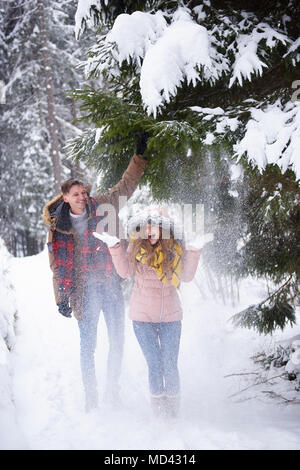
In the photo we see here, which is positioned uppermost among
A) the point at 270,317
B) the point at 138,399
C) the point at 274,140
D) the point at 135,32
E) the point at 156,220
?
the point at 135,32

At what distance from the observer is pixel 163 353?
3.43 m

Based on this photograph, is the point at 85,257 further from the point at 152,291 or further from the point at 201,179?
the point at 201,179

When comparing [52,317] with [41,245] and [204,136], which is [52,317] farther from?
[41,245]

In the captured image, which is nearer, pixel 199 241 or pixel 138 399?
pixel 199 241

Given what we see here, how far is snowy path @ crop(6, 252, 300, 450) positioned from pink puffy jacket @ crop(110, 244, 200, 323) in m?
1.04

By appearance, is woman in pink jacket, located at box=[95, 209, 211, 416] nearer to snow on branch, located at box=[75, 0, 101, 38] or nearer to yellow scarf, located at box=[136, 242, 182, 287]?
yellow scarf, located at box=[136, 242, 182, 287]

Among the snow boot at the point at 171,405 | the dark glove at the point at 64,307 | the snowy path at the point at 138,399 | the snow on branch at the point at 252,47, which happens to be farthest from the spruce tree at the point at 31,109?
the snow on branch at the point at 252,47

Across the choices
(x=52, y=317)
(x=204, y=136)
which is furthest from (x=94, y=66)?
(x=52, y=317)

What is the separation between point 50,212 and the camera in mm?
3592

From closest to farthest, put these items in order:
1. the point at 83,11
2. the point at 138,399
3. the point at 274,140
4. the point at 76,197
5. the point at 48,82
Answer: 1. the point at 274,140
2. the point at 83,11
3. the point at 76,197
4. the point at 138,399
5. the point at 48,82

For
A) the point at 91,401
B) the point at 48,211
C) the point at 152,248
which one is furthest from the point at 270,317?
the point at 48,211

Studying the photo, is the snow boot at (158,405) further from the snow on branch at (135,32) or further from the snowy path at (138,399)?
the snow on branch at (135,32)

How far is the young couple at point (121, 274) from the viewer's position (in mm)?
3396

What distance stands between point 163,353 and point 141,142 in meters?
2.16
